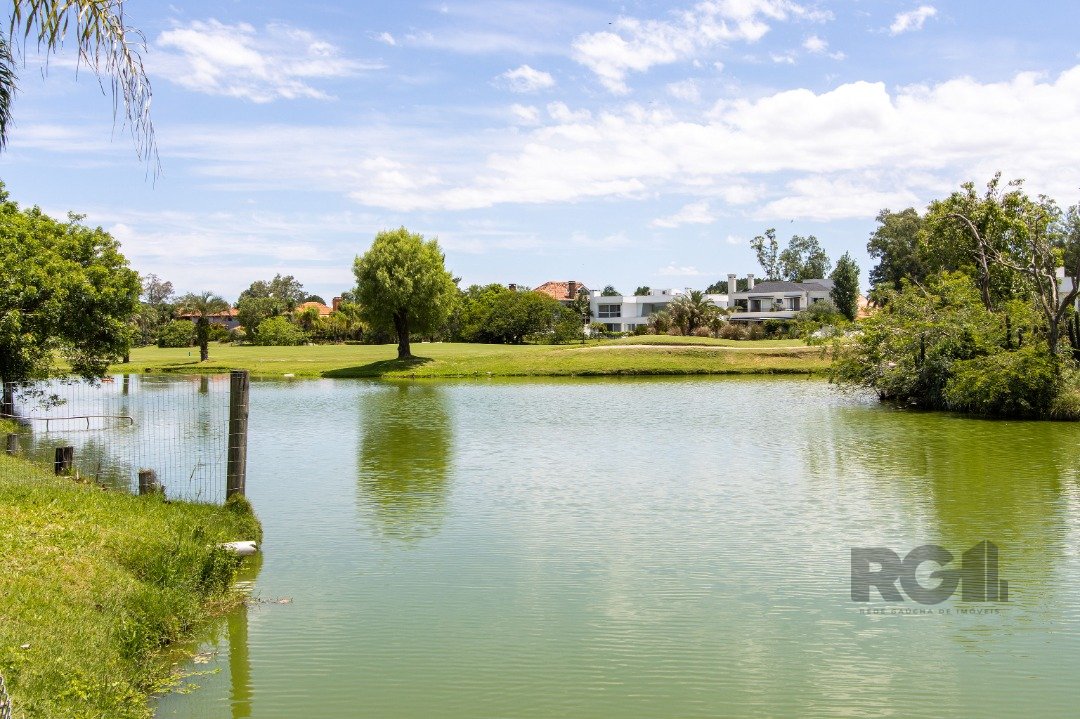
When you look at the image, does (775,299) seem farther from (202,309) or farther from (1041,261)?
(1041,261)

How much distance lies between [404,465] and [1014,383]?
21082 mm

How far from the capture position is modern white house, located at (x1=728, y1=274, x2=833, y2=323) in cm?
11212

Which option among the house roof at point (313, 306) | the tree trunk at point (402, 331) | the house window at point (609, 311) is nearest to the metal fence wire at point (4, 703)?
the tree trunk at point (402, 331)

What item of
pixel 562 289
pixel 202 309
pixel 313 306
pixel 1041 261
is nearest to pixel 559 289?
pixel 562 289

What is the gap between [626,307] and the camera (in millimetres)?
127125

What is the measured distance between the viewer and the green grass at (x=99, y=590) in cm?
828

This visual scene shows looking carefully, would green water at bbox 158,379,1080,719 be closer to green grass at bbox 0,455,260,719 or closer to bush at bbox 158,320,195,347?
green grass at bbox 0,455,260,719

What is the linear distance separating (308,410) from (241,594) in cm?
2682

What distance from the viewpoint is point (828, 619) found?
1168 cm

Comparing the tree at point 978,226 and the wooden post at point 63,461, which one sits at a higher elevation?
the tree at point 978,226

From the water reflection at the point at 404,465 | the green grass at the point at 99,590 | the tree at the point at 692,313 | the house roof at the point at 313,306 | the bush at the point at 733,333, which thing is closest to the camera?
the green grass at the point at 99,590

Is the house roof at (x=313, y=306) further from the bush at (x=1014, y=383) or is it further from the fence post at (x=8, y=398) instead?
the bush at (x=1014, y=383)

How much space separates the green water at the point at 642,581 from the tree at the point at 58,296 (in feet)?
24.6

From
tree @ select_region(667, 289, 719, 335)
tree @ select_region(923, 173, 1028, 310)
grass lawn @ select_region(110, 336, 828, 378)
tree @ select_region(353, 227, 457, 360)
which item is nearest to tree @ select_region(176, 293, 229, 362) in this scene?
grass lawn @ select_region(110, 336, 828, 378)
